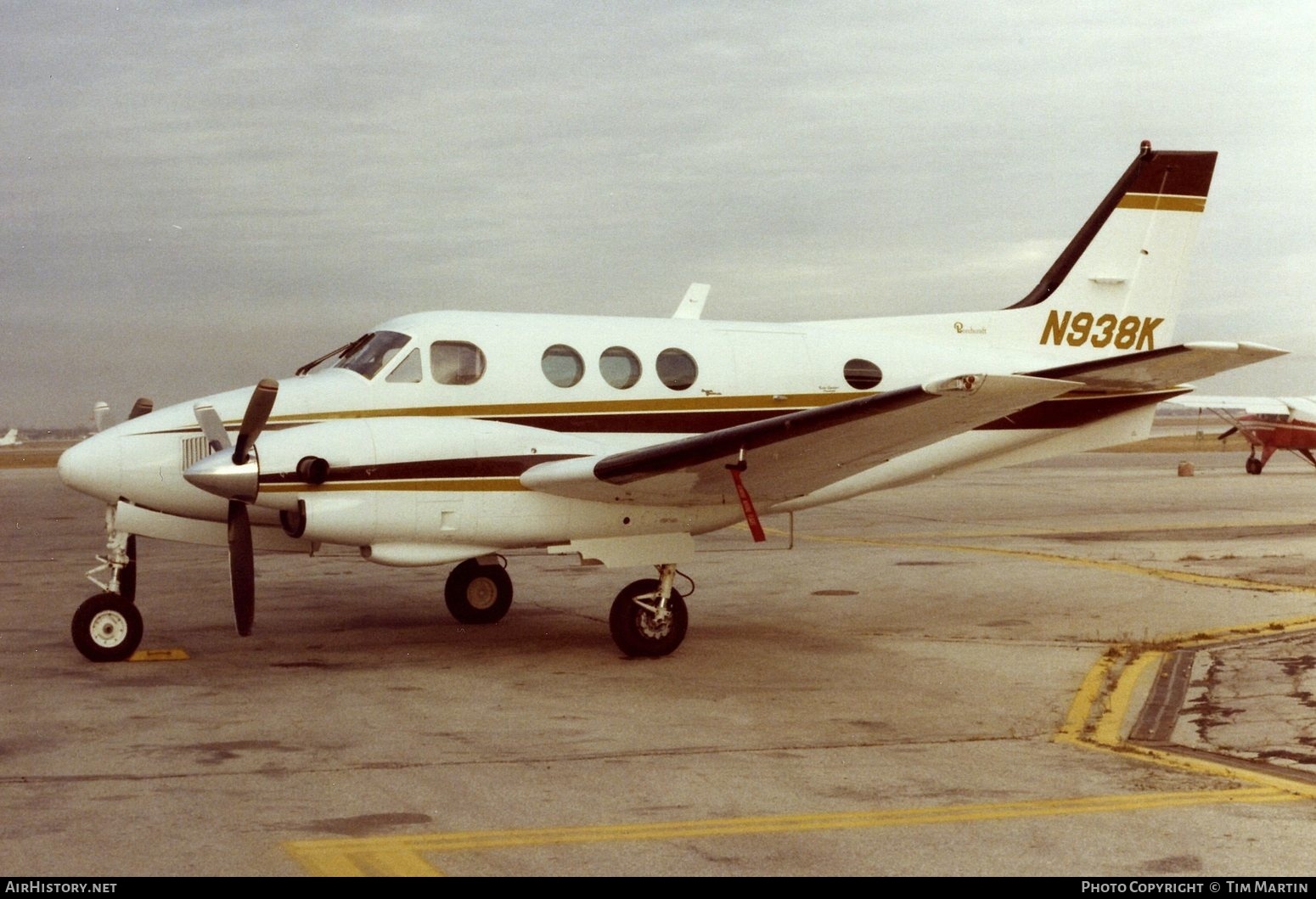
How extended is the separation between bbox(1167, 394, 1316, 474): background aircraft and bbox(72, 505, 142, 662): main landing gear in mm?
34904

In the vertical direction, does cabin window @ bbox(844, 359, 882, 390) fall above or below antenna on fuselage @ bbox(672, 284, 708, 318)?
below

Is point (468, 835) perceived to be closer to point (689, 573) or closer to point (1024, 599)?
point (1024, 599)

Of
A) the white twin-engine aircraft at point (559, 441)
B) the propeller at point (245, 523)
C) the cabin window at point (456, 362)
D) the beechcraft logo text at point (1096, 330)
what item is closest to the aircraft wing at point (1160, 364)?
the white twin-engine aircraft at point (559, 441)

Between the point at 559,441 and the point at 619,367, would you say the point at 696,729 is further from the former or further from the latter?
the point at 619,367

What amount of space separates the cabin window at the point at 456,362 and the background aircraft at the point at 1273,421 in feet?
107

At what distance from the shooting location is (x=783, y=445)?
10664 millimetres

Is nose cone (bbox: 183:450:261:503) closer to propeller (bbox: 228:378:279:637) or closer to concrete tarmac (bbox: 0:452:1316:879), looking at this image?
propeller (bbox: 228:378:279:637)

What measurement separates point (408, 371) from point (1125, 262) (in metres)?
8.17

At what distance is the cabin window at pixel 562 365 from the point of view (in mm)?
12039

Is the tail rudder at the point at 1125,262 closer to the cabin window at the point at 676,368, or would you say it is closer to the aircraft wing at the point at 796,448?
the aircraft wing at the point at 796,448

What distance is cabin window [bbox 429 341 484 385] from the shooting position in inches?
461

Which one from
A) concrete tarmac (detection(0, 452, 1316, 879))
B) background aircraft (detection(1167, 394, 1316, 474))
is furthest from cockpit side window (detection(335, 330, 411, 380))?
background aircraft (detection(1167, 394, 1316, 474))

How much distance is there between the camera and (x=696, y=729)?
8.73 metres

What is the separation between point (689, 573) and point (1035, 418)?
598 cm
